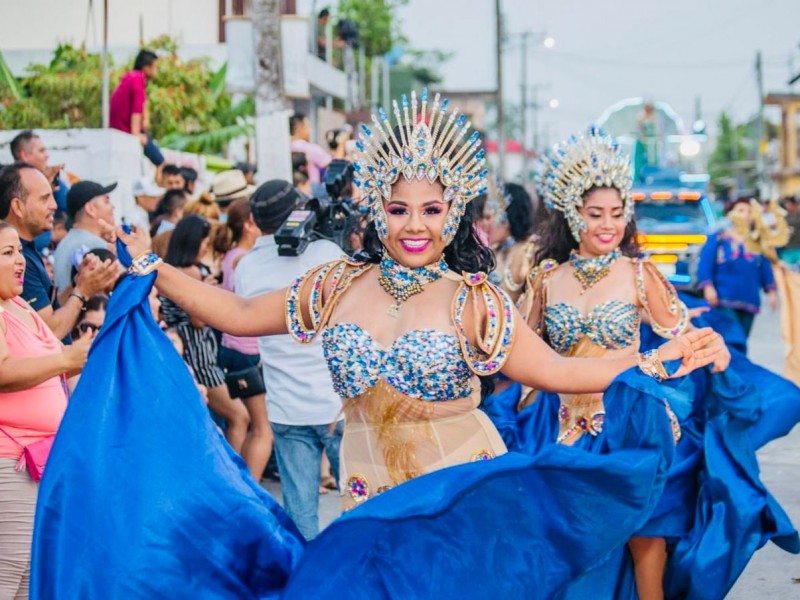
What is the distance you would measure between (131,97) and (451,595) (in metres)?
9.35

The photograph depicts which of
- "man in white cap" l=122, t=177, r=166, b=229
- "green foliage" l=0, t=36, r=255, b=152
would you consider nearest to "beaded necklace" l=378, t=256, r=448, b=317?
"man in white cap" l=122, t=177, r=166, b=229

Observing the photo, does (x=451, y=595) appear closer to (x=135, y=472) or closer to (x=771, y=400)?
(x=135, y=472)

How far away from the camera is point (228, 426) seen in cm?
842

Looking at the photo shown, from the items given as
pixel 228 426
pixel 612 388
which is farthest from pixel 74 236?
pixel 612 388

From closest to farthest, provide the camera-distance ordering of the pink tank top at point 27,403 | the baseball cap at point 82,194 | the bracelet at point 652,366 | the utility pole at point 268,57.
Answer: the bracelet at point 652,366 → the pink tank top at point 27,403 → the baseball cap at point 82,194 → the utility pole at point 268,57

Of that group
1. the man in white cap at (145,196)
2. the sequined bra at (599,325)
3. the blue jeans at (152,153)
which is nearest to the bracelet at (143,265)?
the sequined bra at (599,325)

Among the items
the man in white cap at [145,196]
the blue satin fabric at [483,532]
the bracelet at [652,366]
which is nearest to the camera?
the blue satin fabric at [483,532]

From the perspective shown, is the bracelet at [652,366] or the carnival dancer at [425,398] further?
the bracelet at [652,366]

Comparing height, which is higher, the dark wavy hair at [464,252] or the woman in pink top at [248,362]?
the dark wavy hair at [464,252]

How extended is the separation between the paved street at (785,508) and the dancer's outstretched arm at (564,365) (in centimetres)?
277

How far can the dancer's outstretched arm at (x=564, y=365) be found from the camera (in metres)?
4.24

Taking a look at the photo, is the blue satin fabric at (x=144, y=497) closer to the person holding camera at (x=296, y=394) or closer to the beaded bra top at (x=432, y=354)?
the beaded bra top at (x=432, y=354)

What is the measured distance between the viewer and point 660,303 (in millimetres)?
6074

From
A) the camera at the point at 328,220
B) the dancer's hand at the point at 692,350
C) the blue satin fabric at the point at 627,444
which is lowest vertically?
the blue satin fabric at the point at 627,444
